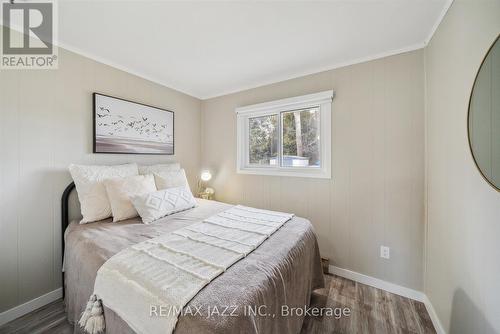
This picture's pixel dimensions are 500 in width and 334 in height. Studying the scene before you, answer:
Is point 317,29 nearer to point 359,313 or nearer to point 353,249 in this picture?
point 353,249

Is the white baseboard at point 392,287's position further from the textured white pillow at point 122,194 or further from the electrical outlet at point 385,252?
the textured white pillow at point 122,194

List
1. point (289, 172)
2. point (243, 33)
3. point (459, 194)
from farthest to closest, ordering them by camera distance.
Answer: point (289, 172) < point (243, 33) < point (459, 194)

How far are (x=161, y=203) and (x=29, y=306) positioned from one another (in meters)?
1.34

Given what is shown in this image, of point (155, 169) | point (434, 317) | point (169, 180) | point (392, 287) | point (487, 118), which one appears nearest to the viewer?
point (487, 118)

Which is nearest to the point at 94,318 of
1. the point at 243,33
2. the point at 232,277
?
the point at 232,277

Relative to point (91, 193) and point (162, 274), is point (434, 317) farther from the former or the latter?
point (91, 193)

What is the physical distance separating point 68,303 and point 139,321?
1.24m

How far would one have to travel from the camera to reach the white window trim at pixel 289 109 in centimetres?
224

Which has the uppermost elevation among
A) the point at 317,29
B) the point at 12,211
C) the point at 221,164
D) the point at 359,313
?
the point at 317,29

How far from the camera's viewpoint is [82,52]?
193 centimetres

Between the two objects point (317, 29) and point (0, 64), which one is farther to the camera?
point (317, 29)

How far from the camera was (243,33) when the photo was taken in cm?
168

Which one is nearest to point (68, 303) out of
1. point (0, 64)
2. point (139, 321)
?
point (139, 321)

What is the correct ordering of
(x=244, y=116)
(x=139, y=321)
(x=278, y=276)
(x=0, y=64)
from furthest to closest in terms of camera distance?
(x=244, y=116) → (x=0, y=64) → (x=278, y=276) → (x=139, y=321)
